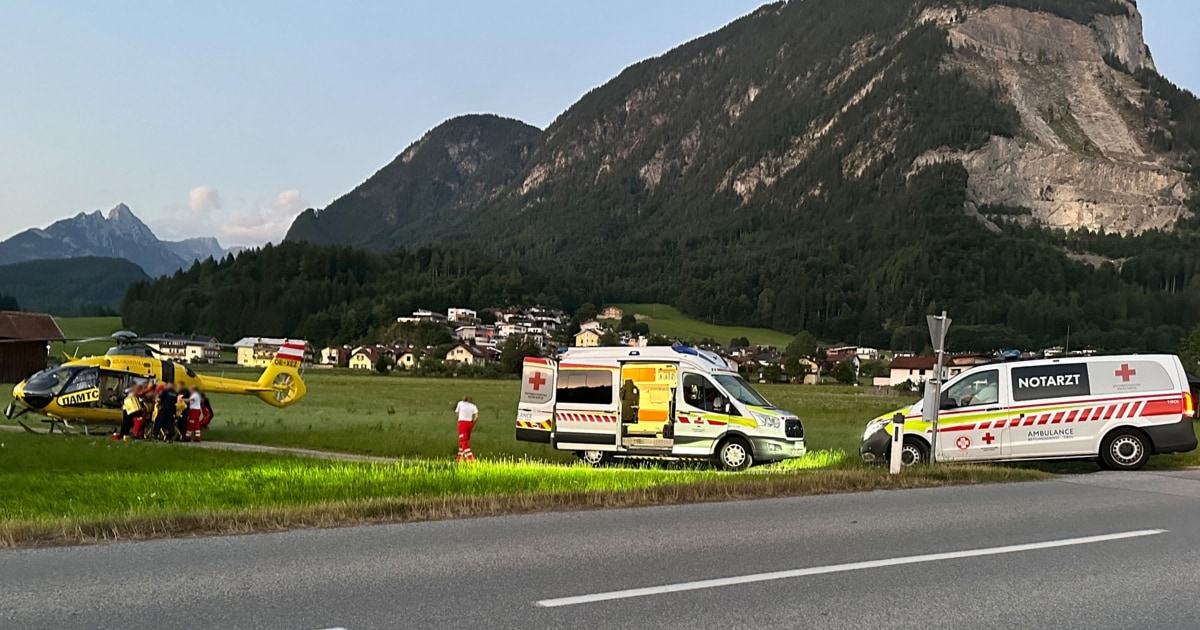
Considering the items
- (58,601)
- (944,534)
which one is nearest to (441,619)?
(58,601)

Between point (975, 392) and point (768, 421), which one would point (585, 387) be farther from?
point (975, 392)

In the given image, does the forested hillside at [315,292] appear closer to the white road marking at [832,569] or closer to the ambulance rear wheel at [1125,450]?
the ambulance rear wheel at [1125,450]

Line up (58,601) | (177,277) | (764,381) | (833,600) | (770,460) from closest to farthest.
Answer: (58,601), (833,600), (770,460), (764,381), (177,277)

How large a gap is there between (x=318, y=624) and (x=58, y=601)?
1.89 meters

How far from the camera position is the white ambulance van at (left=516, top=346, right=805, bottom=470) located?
68.6 feet

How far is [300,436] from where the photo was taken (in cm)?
2847

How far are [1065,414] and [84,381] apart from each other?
83.5 ft

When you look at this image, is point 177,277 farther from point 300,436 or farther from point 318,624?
point 318,624

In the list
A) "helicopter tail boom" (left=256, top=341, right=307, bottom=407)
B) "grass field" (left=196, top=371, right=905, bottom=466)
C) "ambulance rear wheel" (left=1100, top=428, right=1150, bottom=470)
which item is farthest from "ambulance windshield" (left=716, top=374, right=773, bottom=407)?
"helicopter tail boom" (left=256, top=341, right=307, bottom=407)

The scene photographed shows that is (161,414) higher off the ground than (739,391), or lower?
lower

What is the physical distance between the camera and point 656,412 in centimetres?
2145

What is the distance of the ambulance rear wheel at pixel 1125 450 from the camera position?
703 inches

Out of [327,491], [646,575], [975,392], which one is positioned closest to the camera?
[646,575]

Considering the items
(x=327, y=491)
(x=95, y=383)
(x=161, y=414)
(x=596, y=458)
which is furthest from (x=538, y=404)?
(x=95, y=383)
